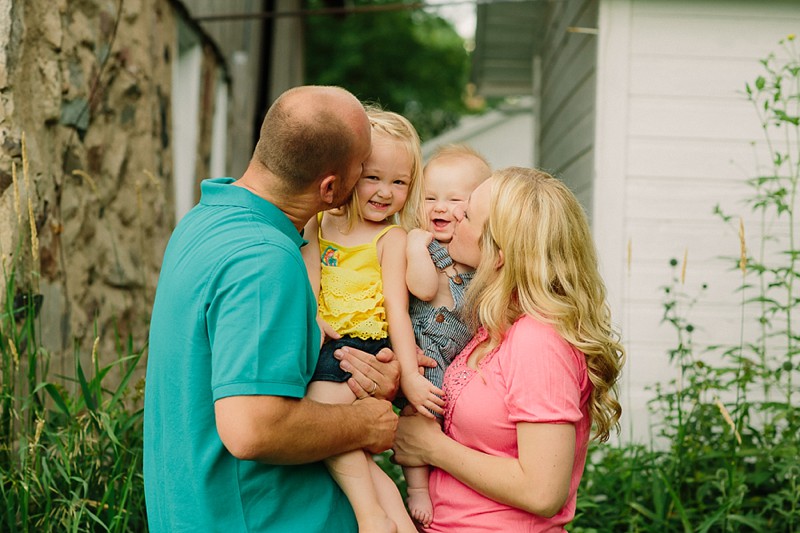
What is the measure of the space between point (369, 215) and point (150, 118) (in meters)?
2.91

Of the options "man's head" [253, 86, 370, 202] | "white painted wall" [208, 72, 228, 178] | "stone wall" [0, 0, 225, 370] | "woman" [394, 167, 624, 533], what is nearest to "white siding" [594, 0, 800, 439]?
"stone wall" [0, 0, 225, 370]

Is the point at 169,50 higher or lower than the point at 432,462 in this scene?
higher

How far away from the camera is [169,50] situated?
540cm

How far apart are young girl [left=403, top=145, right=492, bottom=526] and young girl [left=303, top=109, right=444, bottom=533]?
2.1 inches

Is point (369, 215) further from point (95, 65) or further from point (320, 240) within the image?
point (95, 65)

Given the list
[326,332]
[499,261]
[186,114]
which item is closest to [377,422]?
[326,332]

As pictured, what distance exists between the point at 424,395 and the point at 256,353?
64 cm

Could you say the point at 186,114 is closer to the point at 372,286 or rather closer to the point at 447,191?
the point at 447,191

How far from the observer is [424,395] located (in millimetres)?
2105

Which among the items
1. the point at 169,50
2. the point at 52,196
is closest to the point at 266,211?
the point at 52,196

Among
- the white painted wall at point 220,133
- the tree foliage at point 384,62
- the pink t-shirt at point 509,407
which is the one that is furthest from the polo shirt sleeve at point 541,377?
the tree foliage at point 384,62

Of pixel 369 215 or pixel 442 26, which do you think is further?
pixel 442 26

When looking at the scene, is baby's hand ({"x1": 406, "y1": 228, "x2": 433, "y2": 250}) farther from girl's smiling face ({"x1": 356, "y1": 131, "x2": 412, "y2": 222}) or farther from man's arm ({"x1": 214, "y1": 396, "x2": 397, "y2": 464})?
man's arm ({"x1": 214, "y1": 396, "x2": 397, "y2": 464})

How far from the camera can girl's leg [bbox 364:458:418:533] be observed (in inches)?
79.2
